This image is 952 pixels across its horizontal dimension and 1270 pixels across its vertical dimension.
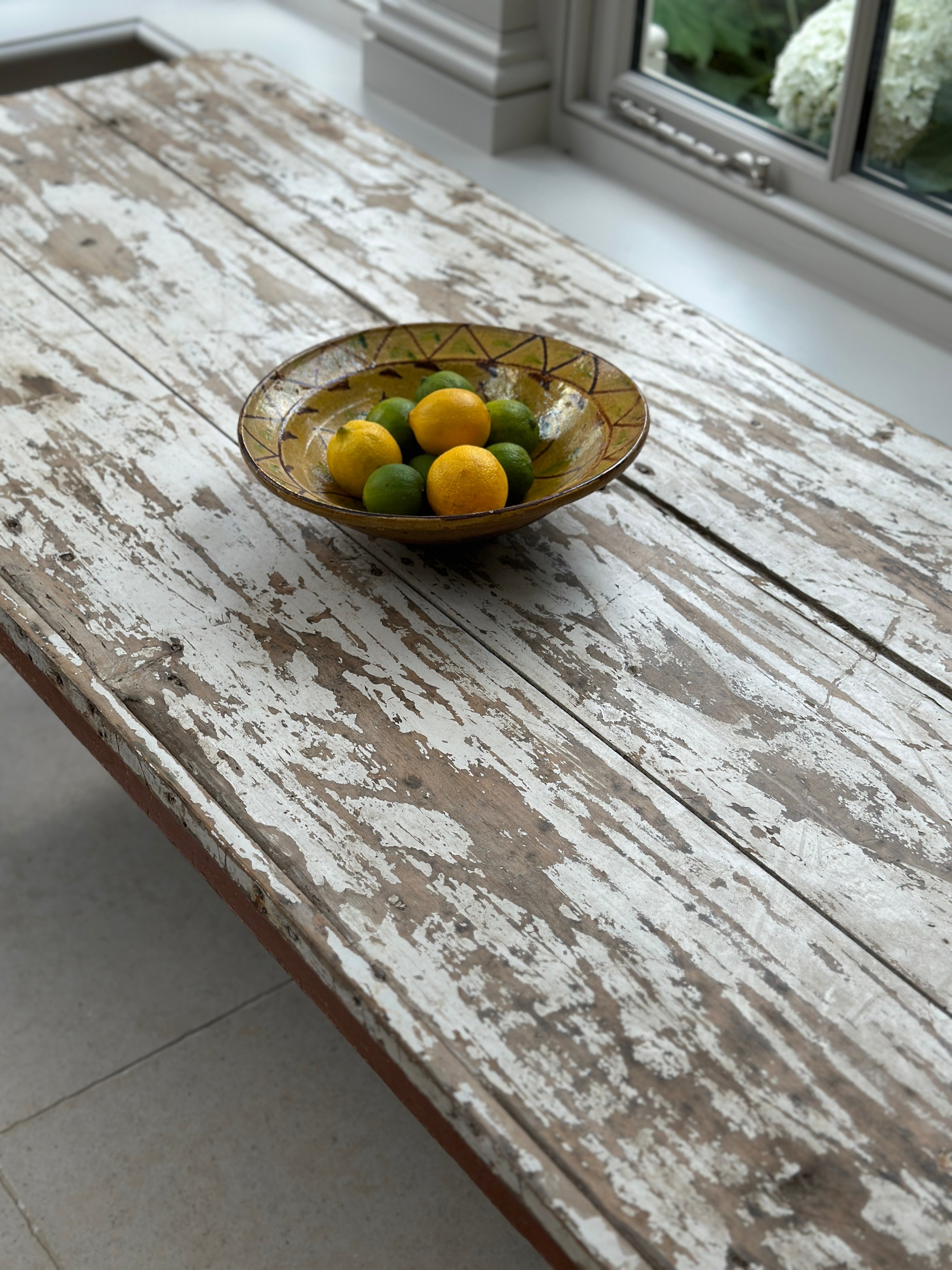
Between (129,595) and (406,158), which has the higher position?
(406,158)

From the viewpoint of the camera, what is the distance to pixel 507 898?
764 mm

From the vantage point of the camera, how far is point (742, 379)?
1.25 m

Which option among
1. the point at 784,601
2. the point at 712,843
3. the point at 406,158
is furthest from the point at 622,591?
the point at 406,158

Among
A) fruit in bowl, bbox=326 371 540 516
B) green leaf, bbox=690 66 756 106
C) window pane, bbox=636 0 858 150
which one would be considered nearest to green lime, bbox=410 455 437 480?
fruit in bowl, bbox=326 371 540 516

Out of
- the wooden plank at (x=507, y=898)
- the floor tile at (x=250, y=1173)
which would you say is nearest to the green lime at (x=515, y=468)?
the wooden plank at (x=507, y=898)

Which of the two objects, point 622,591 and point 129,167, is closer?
point 622,591

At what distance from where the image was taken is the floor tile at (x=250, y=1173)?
3.85 ft

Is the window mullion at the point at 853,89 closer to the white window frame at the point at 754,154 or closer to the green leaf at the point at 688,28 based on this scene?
the white window frame at the point at 754,154

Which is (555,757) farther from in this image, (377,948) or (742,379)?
(742,379)

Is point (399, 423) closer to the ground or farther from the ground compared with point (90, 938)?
farther from the ground

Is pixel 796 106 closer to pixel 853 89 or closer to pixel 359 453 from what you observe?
pixel 853 89

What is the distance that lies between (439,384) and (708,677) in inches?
13.3

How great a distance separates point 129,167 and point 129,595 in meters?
0.83


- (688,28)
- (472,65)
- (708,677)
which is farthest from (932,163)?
(708,677)
